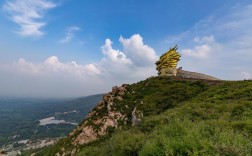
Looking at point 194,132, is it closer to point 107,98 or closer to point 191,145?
point 191,145

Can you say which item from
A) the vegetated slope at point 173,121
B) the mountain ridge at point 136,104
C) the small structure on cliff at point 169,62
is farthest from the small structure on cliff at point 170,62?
the mountain ridge at point 136,104

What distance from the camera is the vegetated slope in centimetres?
856

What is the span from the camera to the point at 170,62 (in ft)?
148

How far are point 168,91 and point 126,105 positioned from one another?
626cm

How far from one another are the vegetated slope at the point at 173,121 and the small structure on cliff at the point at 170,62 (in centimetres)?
530

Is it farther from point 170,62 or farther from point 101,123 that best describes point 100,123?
point 170,62

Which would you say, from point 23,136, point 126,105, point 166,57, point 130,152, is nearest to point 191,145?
point 130,152

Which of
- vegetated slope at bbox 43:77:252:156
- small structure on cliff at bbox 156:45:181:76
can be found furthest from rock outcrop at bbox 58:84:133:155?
small structure on cliff at bbox 156:45:181:76

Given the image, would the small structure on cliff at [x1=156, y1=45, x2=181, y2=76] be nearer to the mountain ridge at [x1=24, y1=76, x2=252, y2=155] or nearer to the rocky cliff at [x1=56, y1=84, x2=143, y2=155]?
the mountain ridge at [x1=24, y1=76, x2=252, y2=155]

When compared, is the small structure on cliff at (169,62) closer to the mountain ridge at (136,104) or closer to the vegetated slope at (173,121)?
the vegetated slope at (173,121)

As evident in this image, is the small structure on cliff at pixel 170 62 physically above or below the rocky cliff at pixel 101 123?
above

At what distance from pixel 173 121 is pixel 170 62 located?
32.9 m

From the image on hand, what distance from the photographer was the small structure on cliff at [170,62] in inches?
1766

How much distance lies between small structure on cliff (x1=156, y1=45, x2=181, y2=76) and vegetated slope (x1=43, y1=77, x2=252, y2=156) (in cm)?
530
